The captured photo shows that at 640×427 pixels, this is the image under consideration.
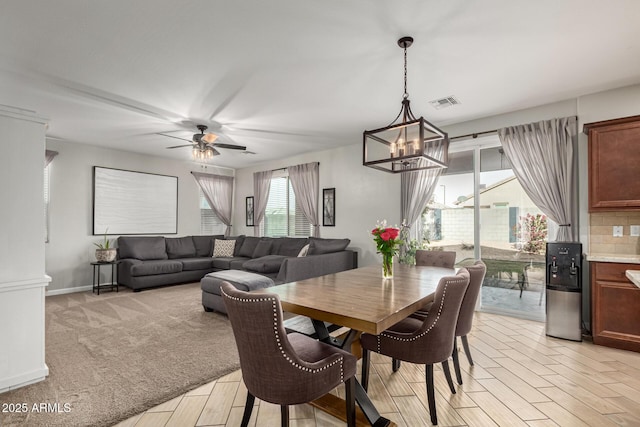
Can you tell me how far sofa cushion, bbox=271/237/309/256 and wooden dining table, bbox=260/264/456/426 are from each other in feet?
10.9

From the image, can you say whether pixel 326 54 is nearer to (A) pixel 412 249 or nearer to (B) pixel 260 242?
(A) pixel 412 249

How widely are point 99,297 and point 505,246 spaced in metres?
6.45

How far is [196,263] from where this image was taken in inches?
248

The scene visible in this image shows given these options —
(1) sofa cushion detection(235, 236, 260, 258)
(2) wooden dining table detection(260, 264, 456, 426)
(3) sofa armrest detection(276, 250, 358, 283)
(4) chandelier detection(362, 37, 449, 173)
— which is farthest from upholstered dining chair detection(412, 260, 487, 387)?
(1) sofa cushion detection(235, 236, 260, 258)

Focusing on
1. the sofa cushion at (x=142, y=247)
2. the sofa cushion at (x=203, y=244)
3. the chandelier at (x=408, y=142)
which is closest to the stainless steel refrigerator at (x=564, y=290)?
the chandelier at (x=408, y=142)

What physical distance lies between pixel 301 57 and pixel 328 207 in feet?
12.0

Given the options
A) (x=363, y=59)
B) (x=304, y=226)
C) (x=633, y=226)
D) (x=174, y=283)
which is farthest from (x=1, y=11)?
(x=633, y=226)

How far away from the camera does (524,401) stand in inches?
85.3

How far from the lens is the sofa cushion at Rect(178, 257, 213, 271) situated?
20.2 feet

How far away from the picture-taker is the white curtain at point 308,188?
6.30 m

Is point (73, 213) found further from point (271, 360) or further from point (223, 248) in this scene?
point (271, 360)

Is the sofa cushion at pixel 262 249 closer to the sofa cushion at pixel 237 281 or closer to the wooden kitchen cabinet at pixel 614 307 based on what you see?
the sofa cushion at pixel 237 281

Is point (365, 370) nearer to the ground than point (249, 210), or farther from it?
nearer to the ground

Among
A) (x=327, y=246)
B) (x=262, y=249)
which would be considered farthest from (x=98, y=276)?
(x=327, y=246)
